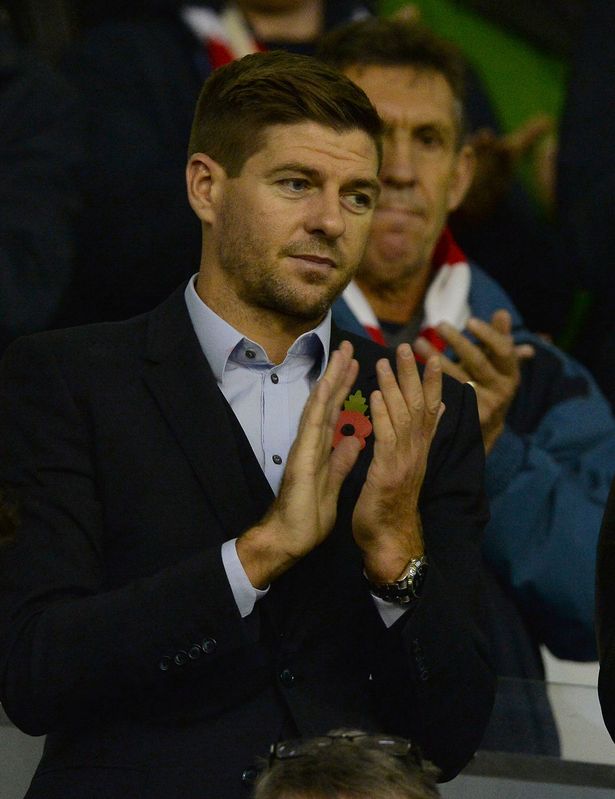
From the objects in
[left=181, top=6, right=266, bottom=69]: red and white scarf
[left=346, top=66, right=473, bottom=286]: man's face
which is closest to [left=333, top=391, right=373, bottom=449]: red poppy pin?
[left=346, top=66, right=473, bottom=286]: man's face

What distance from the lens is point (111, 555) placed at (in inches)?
86.4

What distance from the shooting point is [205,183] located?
239 centimetres

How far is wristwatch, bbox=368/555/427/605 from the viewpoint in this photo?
213 centimetres

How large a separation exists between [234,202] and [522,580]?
1022 mm

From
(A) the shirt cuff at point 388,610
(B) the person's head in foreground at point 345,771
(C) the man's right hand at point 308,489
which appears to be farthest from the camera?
(A) the shirt cuff at point 388,610

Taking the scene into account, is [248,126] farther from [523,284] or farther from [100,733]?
[523,284]

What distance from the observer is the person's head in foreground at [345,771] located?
5.42 feet

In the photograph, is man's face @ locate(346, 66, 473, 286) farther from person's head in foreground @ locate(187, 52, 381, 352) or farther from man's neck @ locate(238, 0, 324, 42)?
person's head in foreground @ locate(187, 52, 381, 352)

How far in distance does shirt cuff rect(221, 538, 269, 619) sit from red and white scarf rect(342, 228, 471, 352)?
1121mm

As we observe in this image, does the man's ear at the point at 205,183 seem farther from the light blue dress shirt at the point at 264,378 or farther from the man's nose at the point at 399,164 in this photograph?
the man's nose at the point at 399,164

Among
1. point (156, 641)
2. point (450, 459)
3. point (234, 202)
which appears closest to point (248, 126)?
point (234, 202)

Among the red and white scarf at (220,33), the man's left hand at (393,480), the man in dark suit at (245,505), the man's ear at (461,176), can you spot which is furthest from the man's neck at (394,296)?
the man's left hand at (393,480)

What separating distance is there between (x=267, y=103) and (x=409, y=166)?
94 cm

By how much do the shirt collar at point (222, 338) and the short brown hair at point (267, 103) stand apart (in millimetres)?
206
